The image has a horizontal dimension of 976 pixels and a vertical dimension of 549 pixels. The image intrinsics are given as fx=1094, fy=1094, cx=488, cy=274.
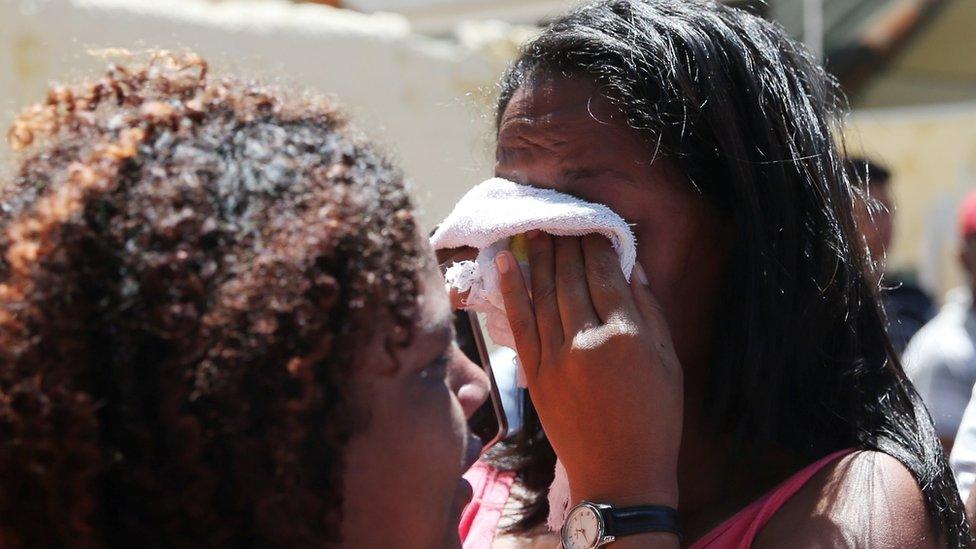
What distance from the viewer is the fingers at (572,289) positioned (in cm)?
150

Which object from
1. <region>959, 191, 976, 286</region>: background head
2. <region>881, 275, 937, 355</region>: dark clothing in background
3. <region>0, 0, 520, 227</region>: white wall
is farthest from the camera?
<region>881, 275, 937, 355</region>: dark clothing in background

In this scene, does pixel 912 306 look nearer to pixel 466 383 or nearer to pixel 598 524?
pixel 598 524

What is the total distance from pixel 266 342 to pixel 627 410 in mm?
635

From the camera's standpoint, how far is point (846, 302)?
5.43 feet

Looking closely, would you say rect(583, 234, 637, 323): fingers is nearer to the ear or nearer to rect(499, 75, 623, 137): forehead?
rect(499, 75, 623, 137): forehead

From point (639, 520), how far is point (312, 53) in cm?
370

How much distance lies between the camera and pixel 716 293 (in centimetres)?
170

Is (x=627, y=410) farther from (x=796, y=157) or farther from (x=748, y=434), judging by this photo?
(x=796, y=157)

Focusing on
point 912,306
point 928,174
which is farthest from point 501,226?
point 928,174

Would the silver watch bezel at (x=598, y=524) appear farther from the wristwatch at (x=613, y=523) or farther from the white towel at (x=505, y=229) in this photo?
the white towel at (x=505, y=229)

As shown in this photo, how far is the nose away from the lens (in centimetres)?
114

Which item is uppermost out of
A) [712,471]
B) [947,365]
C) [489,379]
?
[489,379]

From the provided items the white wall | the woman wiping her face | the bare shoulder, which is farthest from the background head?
the bare shoulder

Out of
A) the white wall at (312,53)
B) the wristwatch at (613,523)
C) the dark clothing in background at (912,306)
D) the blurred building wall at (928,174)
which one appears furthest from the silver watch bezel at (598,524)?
the blurred building wall at (928,174)
